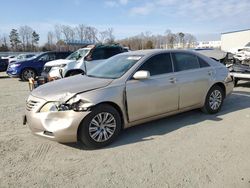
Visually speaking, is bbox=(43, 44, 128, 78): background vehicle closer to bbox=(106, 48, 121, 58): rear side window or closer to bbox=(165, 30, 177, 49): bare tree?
bbox=(106, 48, 121, 58): rear side window

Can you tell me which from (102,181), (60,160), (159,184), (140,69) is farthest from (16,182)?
(140,69)

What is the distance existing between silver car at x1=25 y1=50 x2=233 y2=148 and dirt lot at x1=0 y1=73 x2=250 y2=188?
32 cm

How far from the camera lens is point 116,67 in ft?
17.1

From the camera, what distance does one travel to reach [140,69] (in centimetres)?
493

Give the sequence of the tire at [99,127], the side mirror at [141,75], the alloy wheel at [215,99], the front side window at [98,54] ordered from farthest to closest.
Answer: the front side window at [98,54]
the alloy wheel at [215,99]
the side mirror at [141,75]
the tire at [99,127]

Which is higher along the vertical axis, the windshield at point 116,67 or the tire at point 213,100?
the windshield at point 116,67

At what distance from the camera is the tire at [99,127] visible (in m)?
→ 4.22

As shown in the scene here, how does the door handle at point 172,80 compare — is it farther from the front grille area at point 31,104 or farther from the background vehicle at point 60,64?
the background vehicle at point 60,64

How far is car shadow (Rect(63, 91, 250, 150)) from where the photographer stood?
4.68m

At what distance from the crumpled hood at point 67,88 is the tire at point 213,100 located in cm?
261

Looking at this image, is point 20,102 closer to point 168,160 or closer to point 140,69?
point 140,69

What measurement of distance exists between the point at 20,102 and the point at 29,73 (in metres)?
7.30

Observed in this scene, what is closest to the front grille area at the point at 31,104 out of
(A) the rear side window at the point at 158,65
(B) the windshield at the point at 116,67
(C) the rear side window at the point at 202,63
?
(B) the windshield at the point at 116,67

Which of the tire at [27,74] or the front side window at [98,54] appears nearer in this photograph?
the front side window at [98,54]
